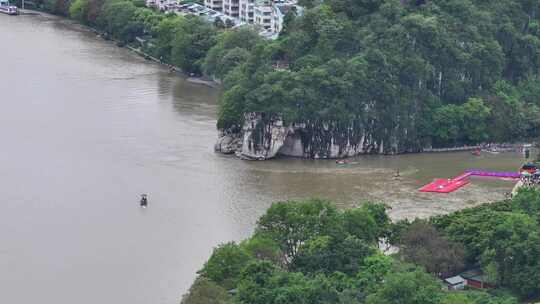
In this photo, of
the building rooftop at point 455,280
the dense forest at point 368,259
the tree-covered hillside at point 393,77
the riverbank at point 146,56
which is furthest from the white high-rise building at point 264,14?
the building rooftop at point 455,280

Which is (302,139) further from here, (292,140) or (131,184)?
(131,184)

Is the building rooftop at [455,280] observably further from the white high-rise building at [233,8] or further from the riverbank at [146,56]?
the white high-rise building at [233,8]

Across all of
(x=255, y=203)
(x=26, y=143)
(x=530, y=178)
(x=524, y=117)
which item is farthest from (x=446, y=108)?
(x=26, y=143)

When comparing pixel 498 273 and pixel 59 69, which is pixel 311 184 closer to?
pixel 498 273

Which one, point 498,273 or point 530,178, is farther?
point 530,178

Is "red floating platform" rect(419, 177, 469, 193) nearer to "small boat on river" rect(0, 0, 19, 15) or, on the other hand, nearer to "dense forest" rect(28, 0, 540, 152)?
"dense forest" rect(28, 0, 540, 152)
